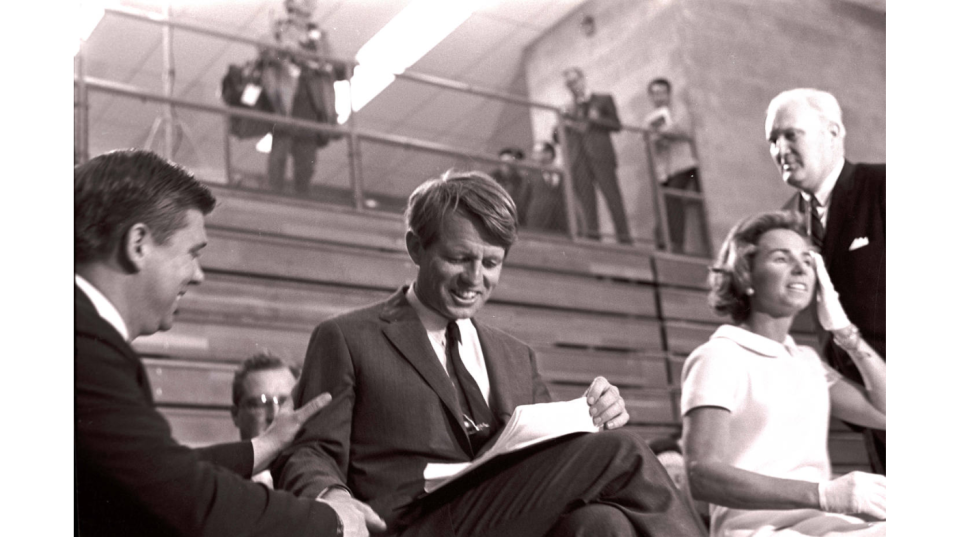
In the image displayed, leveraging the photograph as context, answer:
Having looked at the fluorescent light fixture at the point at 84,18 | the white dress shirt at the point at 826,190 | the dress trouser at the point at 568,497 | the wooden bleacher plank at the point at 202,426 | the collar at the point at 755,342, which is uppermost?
the fluorescent light fixture at the point at 84,18

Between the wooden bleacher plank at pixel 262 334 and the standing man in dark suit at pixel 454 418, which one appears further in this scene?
the wooden bleacher plank at pixel 262 334

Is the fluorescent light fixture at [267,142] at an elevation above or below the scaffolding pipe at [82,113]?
below

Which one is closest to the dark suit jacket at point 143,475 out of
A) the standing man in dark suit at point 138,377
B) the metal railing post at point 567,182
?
the standing man in dark suit at point 138,377

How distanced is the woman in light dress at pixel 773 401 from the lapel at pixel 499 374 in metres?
0.31

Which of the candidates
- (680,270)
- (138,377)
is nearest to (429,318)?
(138,377)

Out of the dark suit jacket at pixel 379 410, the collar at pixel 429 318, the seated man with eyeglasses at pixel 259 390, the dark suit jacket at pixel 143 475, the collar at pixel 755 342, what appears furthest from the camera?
the collar at pixel 755 342

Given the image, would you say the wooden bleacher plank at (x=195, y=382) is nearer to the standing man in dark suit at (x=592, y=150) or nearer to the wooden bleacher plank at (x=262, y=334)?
the wooden bleacher plank at (x=262, y=334)

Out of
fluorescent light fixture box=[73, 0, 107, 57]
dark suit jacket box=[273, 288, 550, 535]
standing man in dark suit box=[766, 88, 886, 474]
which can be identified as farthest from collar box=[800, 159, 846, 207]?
fluorescent light fixture box=[73, 0, 107, 57]

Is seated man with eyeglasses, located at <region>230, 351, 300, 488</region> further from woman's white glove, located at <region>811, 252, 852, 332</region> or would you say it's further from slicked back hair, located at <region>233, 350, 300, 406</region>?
woman's white glove, located at <region>811, 252, 852, 332</region>

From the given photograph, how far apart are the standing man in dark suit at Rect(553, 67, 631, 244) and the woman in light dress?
19 cm

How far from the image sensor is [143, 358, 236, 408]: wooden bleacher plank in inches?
46.1

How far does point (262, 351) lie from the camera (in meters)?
1.27

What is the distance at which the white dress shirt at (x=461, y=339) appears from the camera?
1.19 meters
